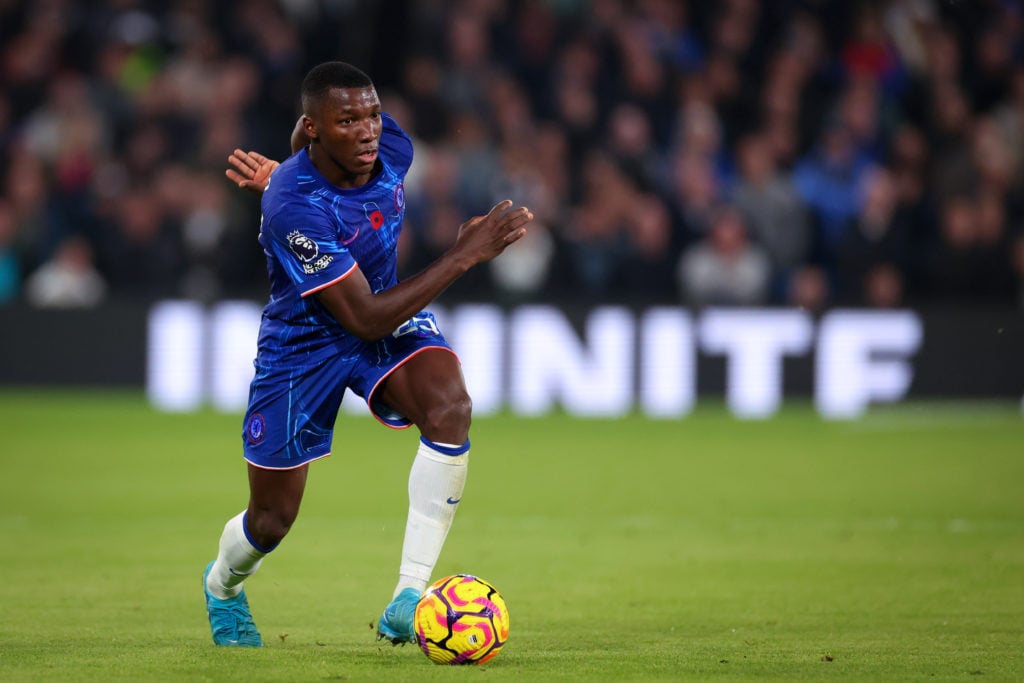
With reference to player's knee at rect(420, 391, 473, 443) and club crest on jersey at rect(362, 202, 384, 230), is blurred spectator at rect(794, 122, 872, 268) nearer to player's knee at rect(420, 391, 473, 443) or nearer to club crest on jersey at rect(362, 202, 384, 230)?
club crest on jersey at rect(362, 202, 384, 230)

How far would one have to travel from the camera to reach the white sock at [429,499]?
5816 millimetres

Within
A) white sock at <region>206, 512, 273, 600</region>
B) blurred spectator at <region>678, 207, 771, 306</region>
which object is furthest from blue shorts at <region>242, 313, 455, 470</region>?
blurred spectator at <region>678, 207, 771, 306</region>

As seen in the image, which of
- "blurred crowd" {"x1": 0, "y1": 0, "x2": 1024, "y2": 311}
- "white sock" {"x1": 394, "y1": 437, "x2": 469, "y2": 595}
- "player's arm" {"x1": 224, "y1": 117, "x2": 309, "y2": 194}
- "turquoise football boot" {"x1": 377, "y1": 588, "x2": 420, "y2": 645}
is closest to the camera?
"turquoise football boot" {"x1": 377, "y1": 588, "x2": 420, "y2": 645}

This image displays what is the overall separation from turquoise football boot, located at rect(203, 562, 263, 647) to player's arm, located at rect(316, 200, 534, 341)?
49.1 inches

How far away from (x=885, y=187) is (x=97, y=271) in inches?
327

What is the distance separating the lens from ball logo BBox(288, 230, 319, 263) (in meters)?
5.71

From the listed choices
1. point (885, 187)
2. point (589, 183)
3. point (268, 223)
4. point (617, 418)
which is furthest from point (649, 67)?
point (268, 223)

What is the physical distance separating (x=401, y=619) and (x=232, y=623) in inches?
31.9

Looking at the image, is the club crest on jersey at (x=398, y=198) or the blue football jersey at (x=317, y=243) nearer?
the blue football jersey at (x=317, y=243)

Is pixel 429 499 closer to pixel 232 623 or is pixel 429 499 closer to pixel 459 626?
pixel 459 626

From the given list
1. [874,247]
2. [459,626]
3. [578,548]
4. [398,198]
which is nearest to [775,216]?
[874,247]

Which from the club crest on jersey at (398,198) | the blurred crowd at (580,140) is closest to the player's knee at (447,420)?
the club crest on jersey at (398,198)

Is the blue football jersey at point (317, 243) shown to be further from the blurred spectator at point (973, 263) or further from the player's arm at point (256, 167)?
the blurred spectator at point (973, 263)

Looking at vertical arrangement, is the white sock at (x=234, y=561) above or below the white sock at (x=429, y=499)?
below
